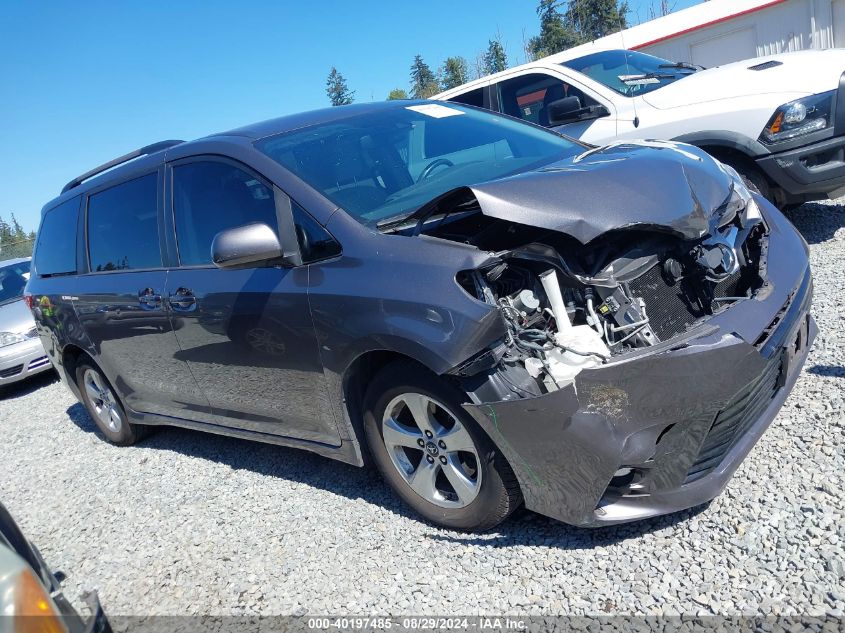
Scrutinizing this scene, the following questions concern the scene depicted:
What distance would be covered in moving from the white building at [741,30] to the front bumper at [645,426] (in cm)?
1879

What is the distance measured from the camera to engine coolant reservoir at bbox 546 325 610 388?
242cm

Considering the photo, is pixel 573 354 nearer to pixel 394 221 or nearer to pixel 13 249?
pixel 394 221

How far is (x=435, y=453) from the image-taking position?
2.88 m

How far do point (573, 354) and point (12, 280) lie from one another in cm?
999

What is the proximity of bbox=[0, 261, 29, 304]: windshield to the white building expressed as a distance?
16.2m

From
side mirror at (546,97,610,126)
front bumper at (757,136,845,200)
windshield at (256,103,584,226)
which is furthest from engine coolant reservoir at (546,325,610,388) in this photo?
side mirror at (546,97,610,126)

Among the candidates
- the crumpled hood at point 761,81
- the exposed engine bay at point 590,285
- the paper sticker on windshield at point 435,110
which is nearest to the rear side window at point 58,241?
the paper sticker on windshield at point 435,110

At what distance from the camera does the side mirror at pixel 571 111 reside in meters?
6.14

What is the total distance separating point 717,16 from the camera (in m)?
21.7

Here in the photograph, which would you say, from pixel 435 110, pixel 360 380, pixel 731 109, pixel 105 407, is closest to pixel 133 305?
pixel 105 407

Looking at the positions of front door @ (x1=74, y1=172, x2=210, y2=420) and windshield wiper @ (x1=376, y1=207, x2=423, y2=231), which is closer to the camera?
windshield wiper @ (x1=376, y1=207, x2=423, y2=231)

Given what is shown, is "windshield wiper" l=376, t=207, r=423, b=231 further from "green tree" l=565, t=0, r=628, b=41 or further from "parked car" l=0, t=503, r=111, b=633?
"green tree" l=565, t=0, r=628, b=41

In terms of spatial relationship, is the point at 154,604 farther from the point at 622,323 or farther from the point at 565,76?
the point at 565,76

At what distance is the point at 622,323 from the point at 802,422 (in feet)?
4.33
